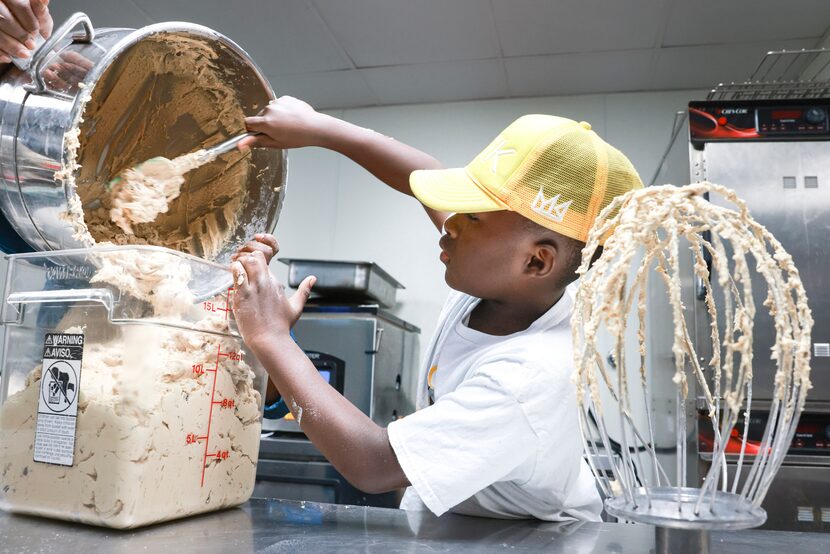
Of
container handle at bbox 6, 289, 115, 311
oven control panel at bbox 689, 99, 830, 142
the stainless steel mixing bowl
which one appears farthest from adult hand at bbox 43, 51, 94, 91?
oven control panel at bbox 689, 99, 830, 142

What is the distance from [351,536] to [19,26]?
2.55ft

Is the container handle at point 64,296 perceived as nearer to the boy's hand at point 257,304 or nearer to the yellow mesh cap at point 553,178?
the boy's hand at point 257,304

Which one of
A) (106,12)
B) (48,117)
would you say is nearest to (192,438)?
(48,117)

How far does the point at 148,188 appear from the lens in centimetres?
89

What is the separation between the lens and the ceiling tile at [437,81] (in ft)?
8.62

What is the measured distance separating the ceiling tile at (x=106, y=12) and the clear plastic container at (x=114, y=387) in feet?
6.28

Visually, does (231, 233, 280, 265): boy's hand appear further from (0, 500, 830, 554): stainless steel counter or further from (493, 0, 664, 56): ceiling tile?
(493, 0, 664, 56): ceiling tile

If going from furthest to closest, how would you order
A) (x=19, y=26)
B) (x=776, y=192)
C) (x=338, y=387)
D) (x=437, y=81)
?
1. (x=437, y=81)
2. (x=338, y=387)
3. (x=776, y=192)
4. (x=19, y=26)

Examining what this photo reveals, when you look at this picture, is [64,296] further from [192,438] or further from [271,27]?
[271,27]

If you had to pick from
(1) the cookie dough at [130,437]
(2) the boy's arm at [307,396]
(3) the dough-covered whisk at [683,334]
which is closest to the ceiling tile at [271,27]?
(2) the boy's arm at [307,396]

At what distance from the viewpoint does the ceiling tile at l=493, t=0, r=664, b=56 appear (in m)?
2.15

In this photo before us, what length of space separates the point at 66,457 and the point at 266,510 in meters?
0.26

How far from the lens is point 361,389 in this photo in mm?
2221

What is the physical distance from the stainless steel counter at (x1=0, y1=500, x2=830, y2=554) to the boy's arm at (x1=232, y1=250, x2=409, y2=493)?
0.22ft
